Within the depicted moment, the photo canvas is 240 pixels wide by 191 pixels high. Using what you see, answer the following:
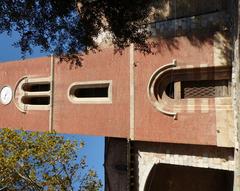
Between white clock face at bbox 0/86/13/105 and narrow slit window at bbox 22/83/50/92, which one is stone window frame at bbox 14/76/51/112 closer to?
narrow slit window at bbox 22/83/50/92

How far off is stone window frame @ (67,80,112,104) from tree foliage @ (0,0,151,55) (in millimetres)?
3495

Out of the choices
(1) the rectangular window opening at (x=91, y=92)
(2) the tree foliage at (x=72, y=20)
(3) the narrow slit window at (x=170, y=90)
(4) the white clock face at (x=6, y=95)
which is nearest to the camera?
(2) the tree foliage at (x=72, y=20)

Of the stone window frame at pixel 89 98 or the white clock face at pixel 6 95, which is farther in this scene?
the white clock face at pixel 6 95

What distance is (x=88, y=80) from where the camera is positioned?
16.4 metres

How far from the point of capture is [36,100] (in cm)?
1964

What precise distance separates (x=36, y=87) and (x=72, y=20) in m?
8.10

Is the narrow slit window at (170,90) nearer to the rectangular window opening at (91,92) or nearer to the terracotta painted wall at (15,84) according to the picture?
the rectangular window opening at (91,92)

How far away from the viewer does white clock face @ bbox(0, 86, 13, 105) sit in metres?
19.4

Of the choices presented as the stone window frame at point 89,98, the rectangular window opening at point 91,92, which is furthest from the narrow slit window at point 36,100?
the stone window frame at point 89,98

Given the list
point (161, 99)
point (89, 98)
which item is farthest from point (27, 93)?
point (161, 99)

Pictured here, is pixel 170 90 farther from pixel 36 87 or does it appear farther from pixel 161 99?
pixel 36 87

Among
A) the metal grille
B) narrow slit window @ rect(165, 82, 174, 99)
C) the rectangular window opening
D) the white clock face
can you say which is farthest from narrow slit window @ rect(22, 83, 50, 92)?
the metal grille

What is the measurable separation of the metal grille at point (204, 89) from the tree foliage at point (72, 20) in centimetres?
308

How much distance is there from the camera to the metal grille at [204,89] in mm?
13836
